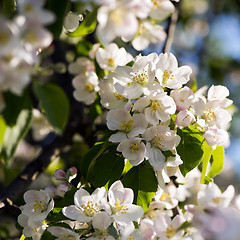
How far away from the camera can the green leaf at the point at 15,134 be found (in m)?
0.86

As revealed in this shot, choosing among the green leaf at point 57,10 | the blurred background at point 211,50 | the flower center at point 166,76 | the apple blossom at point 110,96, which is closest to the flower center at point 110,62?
the apple blossom at point 110,96

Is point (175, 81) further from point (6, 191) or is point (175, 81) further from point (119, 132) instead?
point (6, 191)

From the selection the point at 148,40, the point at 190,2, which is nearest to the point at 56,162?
the point at 148,40

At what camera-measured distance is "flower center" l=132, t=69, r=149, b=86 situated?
121 centimetres

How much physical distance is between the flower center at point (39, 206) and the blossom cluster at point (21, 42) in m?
0.52

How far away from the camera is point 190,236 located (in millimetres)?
1129

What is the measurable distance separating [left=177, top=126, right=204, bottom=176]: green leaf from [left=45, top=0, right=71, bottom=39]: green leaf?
522mm

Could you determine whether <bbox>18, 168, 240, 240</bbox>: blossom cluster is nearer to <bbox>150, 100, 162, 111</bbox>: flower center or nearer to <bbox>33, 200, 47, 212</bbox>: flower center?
<bbox>33, 200, 47, 212</bbox>: flower center

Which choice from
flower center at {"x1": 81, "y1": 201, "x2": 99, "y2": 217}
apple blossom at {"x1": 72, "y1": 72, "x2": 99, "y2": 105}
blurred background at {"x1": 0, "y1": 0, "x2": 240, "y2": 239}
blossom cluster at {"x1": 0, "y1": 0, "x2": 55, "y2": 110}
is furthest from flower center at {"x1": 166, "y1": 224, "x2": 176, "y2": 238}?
blurred background at {"x1": 0, "y1": 0, "x2": 240, "y2": 239}

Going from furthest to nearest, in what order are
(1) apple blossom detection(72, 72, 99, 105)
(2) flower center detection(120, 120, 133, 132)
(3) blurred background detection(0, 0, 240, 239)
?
(3) blurred background detection(0, 0, 240, 239)
(1) apple blossom detection(72, 72, 99, 105)
(2) flower center detection(120, 120, 133, 132)

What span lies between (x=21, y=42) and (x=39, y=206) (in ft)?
2.00

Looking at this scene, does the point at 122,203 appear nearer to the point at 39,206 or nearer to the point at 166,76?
the point at 39,206

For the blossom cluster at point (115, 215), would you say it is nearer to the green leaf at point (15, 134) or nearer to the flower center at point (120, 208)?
the flower center at point (120, 208)

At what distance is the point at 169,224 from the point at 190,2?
10.3ft
